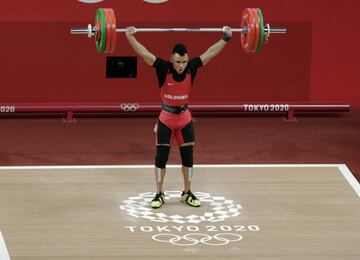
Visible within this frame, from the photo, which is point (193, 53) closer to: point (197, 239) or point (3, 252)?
point (197, 239)

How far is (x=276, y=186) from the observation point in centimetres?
1045

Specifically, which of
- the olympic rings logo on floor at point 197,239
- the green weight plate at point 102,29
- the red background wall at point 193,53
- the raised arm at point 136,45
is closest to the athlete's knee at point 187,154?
the raised arm at point 136,45

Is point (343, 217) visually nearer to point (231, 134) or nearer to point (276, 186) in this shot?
point (276, 186)

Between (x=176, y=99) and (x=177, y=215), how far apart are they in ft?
3.66

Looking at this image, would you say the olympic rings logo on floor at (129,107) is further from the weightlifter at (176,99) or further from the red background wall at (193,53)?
the weightlifter at (176,99)

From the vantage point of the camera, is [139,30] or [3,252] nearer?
[3,252]

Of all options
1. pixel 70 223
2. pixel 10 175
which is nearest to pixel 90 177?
pixel 10 175

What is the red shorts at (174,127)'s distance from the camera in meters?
9.62

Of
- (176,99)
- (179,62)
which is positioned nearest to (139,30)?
(179,62)

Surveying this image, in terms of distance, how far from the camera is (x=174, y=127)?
9.65 meters

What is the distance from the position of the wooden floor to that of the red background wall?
2694 millimetres

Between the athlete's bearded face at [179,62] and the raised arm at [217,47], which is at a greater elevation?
the raised arm at [217,47]

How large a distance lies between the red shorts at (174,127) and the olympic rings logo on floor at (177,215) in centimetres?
69

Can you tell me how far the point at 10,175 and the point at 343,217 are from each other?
365 centimetres
